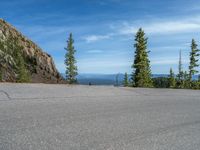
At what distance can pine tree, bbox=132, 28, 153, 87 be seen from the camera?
53.8 metres

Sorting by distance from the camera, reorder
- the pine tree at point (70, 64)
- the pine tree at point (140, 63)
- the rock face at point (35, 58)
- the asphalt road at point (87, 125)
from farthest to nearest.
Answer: the rock face at point (35, 58) < the pine tree at point (70, 64) < the pine tree at point (140, 63) < the asphalt road at point (87, 125)

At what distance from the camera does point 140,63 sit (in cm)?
5384

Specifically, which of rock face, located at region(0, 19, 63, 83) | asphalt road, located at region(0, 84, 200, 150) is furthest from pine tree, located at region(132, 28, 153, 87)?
rock face, located at region(0, 19, 63, 83)

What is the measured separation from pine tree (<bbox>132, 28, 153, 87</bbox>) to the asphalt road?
1807 inches

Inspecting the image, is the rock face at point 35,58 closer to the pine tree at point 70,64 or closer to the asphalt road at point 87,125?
the pine tree at point 70,64

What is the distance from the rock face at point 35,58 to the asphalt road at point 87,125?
108m

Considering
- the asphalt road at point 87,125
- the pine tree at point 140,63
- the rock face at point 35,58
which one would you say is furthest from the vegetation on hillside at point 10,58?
the asphalt road at point 87,125

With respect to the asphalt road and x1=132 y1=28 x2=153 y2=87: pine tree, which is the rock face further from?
the asphalt road

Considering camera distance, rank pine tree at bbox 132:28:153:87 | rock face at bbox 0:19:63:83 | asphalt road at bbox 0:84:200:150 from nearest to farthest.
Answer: asphalt road at bbox 0:84:200:150 < pine tree at bbox 132:28:153:87 < rock face at bbox 0:19:63:83

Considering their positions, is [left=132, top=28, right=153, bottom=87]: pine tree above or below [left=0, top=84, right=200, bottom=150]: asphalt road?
above

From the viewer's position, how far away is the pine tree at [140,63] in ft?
177

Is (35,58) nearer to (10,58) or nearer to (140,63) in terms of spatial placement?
(10,58)

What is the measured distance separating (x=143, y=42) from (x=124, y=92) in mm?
44678

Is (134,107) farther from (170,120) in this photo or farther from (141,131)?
(141,131)
